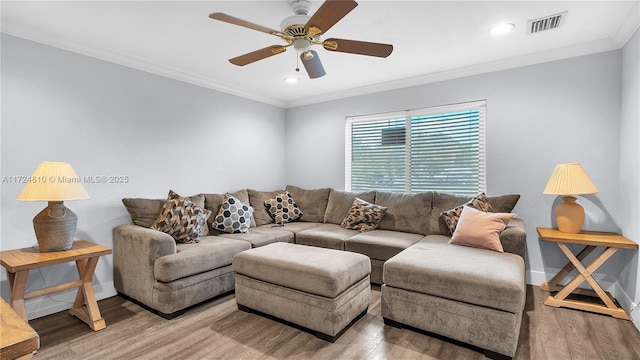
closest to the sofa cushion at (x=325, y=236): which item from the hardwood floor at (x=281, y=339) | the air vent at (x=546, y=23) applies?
the hardwood floor at (x=281, y=339)

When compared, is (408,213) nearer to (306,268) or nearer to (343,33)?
(306,268)

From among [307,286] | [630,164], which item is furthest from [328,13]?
[630,164]

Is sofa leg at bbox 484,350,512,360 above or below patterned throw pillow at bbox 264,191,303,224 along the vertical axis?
below

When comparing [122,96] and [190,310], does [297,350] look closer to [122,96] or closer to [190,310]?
[190,310]

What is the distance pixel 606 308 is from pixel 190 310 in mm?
3547

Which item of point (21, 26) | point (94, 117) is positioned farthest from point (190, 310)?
point (21, 26)

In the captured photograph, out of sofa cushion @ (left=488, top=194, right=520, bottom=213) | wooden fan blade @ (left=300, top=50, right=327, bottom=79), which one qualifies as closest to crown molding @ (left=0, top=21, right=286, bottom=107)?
wooden fan blade @ (left=300, top=50, right=327, bottom=79)

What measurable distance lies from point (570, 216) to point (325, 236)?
2.39 metres

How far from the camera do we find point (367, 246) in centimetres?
324

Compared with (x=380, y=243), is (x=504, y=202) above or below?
above

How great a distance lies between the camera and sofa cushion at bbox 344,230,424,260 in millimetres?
3104

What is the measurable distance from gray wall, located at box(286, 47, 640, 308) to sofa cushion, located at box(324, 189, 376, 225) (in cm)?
140

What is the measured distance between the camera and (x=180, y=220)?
9.91 ft

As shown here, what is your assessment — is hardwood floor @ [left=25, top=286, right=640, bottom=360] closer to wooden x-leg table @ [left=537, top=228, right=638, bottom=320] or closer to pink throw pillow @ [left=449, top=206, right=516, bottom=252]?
wooden x-leg table @ [left=537, top=228, right=638, bottom=320]
